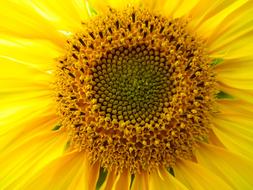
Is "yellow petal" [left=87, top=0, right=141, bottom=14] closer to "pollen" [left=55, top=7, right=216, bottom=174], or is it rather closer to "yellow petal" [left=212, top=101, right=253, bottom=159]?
"pollen" [left=55, top=7, right=216, bottom=174]

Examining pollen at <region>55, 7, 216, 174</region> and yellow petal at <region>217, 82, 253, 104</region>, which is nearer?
pollen at <region>55, 7, 216, 174</region>

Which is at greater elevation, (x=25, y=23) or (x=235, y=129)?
(x=25, y=23)

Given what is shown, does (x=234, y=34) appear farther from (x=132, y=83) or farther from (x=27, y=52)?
(x=27, y=52)

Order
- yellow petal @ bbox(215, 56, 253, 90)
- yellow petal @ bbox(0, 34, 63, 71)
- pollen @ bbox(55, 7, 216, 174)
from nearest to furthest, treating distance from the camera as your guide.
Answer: pollen @ bbox(55, 7, 216, 174), yellow petal @ bbox(215, 56, 253, 90), yellow petal @ bbox(0, 34, 63, 71)

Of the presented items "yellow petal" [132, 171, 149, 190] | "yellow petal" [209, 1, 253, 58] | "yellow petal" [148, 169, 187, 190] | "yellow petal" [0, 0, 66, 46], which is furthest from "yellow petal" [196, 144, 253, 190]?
"yellow petal" [0, 0, 66, 46]

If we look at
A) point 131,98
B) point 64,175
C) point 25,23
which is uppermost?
point 25,23

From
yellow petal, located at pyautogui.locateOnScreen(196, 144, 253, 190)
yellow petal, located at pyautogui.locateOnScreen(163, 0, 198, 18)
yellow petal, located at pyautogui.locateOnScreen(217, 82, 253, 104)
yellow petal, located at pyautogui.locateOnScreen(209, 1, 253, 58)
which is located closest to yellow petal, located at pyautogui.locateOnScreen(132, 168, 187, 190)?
yellow petal, located at pyautogui.locateOnScreen(196, 144, 253, 190)

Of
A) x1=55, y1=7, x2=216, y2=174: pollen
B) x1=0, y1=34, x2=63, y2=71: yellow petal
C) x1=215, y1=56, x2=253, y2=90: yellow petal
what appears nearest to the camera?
x1=55, y1=7, x2=216, y2=174: pollen

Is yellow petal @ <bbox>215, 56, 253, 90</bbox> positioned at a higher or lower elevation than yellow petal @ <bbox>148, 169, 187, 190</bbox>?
higher

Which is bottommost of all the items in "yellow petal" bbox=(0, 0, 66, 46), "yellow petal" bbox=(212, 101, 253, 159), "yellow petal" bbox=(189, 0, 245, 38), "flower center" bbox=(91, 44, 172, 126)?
"yellow petal" bbox=(212, 101, 253, 159)

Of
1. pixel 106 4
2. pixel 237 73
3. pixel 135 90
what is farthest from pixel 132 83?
pixel 237 73
